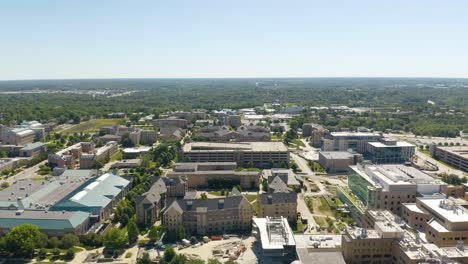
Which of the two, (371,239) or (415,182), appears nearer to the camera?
(371,239)

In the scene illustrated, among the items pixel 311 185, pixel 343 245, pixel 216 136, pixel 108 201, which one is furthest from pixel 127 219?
pixel 216 136

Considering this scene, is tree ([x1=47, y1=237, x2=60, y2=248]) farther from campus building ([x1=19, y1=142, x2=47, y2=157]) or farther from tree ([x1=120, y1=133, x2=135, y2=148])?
tree ([x1=120, y1=133, x2=135, y2=148])

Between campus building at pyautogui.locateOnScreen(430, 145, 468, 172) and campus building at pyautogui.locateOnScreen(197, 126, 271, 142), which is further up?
campus building at pyautogui.locateOnScreen(197, 126, 271, 142)

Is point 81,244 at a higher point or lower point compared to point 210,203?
lower

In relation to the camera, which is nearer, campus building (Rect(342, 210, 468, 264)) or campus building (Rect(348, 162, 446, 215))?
campus building (Rect(342, 210, 468, 264))

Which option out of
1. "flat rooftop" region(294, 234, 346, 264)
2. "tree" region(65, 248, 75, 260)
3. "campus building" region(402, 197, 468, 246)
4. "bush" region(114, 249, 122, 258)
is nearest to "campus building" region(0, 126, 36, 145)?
"tree" region(65, 248, 75, 260)

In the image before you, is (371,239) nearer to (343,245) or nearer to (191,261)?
(343,245)

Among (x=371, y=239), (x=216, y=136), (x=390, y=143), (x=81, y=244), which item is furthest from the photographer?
(x=216, y=136)
